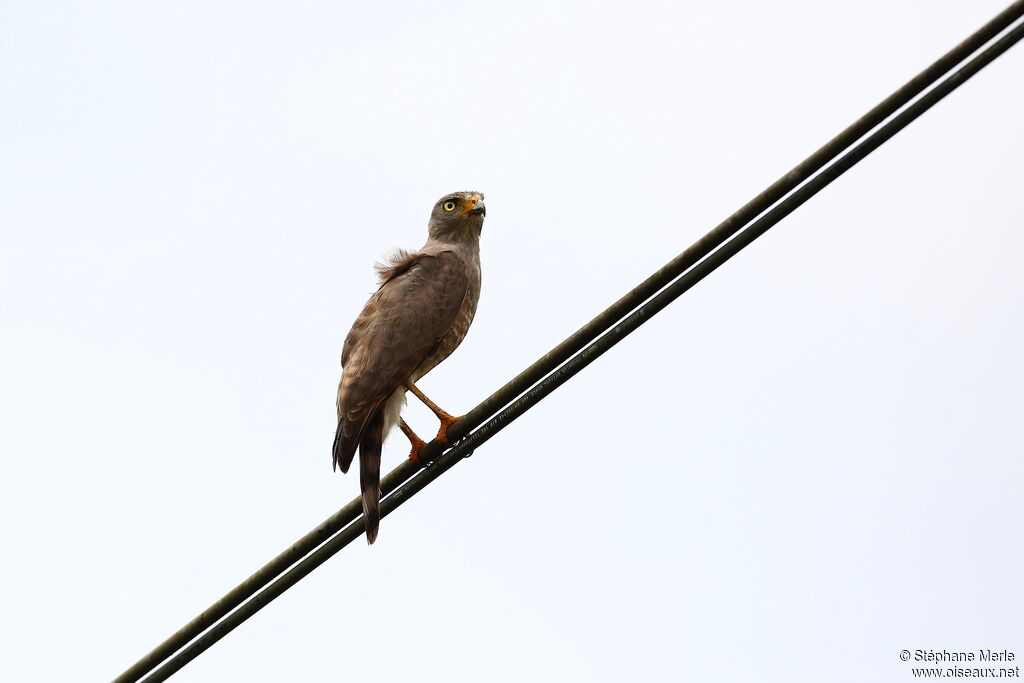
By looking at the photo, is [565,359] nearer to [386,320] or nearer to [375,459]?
[375,459]

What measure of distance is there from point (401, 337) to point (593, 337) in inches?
110

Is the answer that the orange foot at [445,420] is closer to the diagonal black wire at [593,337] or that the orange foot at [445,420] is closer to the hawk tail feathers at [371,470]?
the hawk tail feathers at [371,470]

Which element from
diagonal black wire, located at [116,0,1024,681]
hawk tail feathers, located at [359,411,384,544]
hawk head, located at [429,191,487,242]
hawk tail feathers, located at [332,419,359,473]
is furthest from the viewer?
hawk head, located at [429,191,487,242]

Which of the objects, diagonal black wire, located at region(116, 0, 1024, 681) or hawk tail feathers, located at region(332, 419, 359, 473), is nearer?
diagonal black wire, located at region(116, 0, 1024, 681)

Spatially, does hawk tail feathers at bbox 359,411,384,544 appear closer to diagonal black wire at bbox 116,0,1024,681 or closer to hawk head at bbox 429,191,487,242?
diagonal black wire at bbox 116,0,1024,681

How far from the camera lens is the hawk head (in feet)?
27.8

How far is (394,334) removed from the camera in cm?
720

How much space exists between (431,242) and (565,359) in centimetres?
405

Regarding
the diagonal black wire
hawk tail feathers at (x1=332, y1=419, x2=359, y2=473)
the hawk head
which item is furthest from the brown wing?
Answer: the diagonal black wire

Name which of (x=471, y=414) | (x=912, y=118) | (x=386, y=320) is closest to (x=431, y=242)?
(x=386, y=320)

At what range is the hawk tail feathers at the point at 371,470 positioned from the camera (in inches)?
224

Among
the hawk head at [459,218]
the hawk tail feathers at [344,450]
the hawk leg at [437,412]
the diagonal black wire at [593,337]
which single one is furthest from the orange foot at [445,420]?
the hawk head at [459,218]

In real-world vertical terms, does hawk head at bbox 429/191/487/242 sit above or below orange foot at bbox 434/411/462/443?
above

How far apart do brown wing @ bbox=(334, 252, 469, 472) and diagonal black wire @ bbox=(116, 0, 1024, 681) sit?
1.29m
